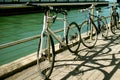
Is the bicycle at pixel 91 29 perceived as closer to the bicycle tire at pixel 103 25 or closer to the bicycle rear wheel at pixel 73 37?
the bicycle tire at pixel 103 25

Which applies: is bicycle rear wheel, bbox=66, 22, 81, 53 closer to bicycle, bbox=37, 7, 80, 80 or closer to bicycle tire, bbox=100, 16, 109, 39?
bicycle, bbox=37, 7, 80, 80

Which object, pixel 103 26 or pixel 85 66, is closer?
pixel 85 66

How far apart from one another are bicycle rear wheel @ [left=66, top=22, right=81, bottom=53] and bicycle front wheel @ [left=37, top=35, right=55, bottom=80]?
1354mm

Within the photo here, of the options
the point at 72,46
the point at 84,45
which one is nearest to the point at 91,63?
the point at 72,46

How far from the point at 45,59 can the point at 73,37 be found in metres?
1.78

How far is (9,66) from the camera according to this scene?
4.68m

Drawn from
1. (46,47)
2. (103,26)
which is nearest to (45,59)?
(46,47)

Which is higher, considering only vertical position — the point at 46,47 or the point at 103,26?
the point at 46,47

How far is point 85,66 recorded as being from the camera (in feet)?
16.8

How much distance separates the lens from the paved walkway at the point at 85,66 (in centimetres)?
448

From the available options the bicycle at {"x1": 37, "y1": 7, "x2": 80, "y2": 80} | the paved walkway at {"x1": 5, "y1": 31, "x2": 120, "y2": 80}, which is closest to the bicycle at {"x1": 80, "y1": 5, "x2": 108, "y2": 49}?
the paved walkway at {"x1": 5, "y1": 31, "x2": 120, "y2": 80}

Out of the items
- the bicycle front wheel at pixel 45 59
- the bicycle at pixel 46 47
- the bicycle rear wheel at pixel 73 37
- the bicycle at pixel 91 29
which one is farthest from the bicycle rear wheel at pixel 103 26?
the bicycle front wheel at pixel 45 59

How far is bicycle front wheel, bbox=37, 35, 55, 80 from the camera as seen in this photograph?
166 inches

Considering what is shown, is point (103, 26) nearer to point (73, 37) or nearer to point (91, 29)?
point (91, 29)
